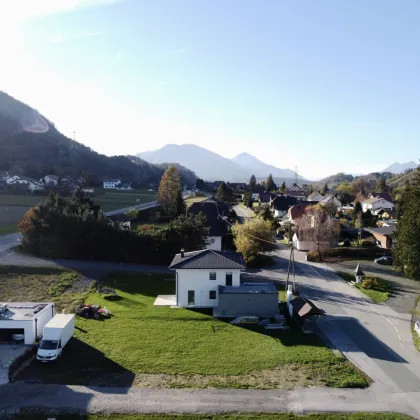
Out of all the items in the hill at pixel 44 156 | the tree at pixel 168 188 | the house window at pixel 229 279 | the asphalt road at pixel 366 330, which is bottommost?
the asphalt road at pixel 366 330

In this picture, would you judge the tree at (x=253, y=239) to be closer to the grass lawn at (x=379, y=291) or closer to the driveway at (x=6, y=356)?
the grass lawn at (x=379, y=291)

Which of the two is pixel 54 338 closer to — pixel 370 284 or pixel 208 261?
pixel 208 261

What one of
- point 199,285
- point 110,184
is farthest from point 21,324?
point 110,184

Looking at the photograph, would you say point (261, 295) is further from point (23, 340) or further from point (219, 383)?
point (23, 340)

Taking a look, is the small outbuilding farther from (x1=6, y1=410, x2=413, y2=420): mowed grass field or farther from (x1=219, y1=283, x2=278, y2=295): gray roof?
(x1=6, y1=410, x2=413, y2=420): mowed grass field

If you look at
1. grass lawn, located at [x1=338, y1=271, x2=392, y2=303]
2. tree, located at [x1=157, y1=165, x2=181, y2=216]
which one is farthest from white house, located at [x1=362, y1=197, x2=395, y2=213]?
grass lawn, located at [x1=338, y1=271, x2=392, y2=303]

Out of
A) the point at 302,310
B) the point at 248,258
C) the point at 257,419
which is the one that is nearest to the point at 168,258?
the point at 248,258

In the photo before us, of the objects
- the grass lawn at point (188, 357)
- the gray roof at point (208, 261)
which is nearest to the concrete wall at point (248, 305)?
the grass lawn at point (188, 357)

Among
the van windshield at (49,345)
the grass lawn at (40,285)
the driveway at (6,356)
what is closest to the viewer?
the driveway at (6,356)
